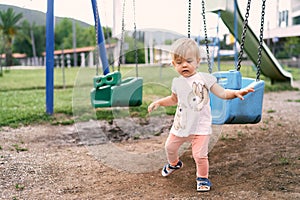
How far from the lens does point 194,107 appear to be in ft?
9.21

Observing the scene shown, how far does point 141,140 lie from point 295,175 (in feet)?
7.12

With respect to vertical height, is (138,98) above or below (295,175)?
above

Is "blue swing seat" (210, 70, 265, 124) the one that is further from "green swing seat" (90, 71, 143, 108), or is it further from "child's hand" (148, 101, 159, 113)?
"green swing seat" (90, 71, 143, 108)

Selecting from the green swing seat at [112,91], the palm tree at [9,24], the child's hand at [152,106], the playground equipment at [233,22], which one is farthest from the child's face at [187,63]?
the palm tree at [9,24]

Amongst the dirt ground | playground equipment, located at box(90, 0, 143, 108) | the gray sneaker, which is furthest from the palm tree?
the gray sneaker

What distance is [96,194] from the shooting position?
111 inches

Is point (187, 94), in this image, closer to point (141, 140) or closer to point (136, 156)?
point (136, 156)

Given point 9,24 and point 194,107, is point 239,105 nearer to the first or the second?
point 194,107

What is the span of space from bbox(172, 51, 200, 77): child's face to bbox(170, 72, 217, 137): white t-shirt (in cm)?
8

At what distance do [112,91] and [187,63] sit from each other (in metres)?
2.30

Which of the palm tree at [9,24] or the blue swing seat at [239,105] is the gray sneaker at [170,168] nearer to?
the blue swing seat at [239,105]

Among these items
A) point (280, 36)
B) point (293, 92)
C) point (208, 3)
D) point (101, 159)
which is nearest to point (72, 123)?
point (101, 159)

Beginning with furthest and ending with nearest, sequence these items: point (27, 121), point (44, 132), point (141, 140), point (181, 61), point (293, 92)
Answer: point (293, 92) < point (27, 121) < point (44, 132) < point (141, 140) < point (181, 61)

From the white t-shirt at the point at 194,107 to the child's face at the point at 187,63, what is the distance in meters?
0.08
